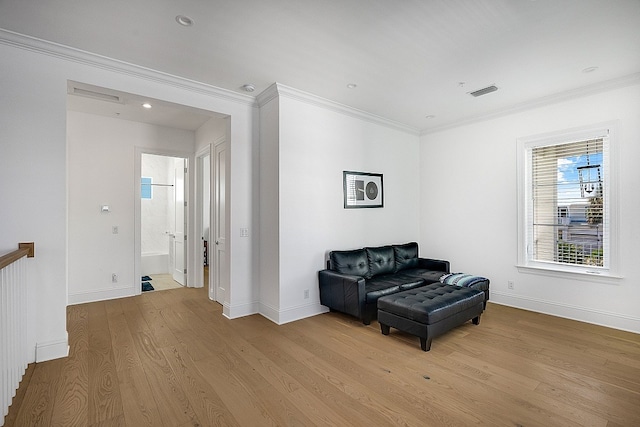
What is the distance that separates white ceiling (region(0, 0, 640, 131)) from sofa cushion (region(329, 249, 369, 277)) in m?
2.10

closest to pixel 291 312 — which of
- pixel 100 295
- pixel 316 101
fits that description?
pixel 316 101

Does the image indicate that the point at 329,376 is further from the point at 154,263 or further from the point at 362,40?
the point at 154,263

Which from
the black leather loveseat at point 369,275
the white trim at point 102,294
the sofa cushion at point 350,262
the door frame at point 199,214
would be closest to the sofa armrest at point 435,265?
the black leather loveseat at point 369,275

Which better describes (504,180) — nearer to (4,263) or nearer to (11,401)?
(4,263)

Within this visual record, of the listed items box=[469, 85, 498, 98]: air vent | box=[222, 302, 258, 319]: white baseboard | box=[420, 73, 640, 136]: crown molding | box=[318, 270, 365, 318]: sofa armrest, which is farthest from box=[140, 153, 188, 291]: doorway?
box=[420, 73, 640, 136]: crown molding

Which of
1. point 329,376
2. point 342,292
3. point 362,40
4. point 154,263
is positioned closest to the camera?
point 329,376

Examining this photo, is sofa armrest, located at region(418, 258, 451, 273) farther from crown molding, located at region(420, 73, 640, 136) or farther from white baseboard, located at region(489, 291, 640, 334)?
crown molding, located at region(420, 73, 640, 136)

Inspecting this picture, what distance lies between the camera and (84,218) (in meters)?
4.60

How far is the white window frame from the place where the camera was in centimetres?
352

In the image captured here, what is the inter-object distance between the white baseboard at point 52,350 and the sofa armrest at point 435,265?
454 centimetres

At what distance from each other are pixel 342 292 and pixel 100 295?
12.4 feet

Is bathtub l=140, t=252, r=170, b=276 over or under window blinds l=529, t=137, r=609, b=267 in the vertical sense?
under

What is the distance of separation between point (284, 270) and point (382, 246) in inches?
70.4

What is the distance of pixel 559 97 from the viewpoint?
388 cm
